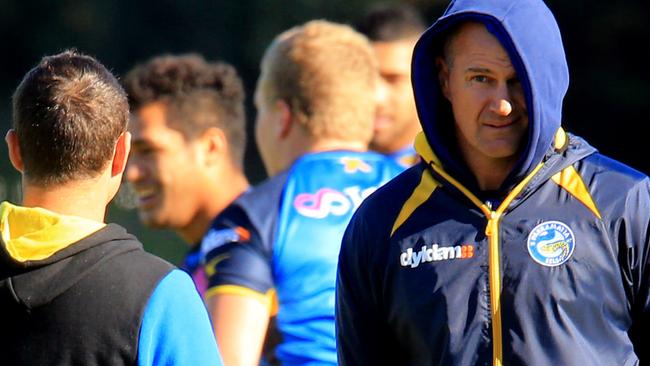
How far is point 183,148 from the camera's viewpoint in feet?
17.0

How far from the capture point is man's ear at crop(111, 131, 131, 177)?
297 centimetres

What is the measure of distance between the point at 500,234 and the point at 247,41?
18861 millimetres

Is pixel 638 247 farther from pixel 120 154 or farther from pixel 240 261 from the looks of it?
pixel 240 261

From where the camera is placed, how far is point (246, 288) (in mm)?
3990

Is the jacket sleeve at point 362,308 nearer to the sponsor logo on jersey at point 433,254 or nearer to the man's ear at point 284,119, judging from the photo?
the sponsor logo on jersey at point 433,254

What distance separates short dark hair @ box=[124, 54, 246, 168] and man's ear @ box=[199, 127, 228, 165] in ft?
0.07

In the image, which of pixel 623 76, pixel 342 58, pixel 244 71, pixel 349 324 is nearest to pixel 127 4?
pixel 244 71

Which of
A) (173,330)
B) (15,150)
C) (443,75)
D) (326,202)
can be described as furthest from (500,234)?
(326,202)

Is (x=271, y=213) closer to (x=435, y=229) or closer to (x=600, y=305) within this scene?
(x=435, y=229)

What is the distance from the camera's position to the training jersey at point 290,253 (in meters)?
4.02

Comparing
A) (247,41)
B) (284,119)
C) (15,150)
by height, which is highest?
(247,41)

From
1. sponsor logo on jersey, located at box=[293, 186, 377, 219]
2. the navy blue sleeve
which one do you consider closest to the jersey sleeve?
sponsor logo on jersey, located at box=[293, 186, 377, 219]

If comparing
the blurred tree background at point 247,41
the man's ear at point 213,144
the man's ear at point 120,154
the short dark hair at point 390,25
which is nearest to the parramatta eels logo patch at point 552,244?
the man's ear at point 120,154

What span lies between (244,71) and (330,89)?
1668cm
